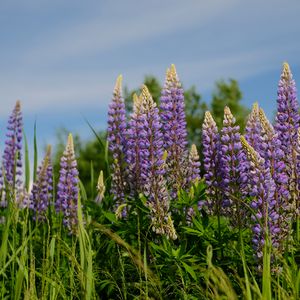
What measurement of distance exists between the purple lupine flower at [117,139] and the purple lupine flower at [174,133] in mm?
742

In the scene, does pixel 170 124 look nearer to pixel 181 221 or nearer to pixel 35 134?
pixel 181 221

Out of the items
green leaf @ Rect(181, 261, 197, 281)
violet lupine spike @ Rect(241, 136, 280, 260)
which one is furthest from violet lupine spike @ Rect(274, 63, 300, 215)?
green leaf @ Rect(181, 261, 197, 281)

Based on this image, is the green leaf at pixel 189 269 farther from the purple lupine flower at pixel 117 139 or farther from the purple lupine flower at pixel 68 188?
the purple lupine flower at pixel 68 188

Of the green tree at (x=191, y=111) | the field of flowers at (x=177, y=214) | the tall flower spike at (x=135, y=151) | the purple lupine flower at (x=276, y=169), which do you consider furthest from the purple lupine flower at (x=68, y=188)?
the green tree at (x=191, y=111)

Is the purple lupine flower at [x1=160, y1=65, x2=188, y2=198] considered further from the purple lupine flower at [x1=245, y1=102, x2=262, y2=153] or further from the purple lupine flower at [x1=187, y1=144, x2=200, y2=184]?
the purple lupine flower at [x1=245, y1=102, x2=262, y2=153]

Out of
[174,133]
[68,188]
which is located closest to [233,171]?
[174,133]

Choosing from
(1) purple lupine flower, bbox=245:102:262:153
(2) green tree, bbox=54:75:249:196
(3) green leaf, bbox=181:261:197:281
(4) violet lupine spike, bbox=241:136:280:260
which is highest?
(2) green tree, bbox=54:75:249:196

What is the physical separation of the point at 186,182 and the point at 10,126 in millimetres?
4527

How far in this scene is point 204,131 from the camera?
606 cm

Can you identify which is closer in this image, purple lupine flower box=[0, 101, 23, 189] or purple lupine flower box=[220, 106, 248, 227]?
purple lupine flower box=[220, 106, 248, 227]

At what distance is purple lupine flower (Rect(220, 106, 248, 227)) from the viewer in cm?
563

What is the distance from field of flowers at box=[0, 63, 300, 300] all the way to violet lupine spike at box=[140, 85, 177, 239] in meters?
0.01

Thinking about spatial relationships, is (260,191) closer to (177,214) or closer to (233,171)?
(233,171)

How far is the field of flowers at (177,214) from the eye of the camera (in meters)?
5.13
